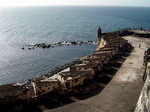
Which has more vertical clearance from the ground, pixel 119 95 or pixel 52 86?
pixel 52 86

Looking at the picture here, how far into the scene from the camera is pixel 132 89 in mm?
33531

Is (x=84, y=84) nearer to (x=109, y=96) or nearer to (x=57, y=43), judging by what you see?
(x=109, y=96)

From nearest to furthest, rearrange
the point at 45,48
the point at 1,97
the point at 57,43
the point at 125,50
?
the point at 1,97 < the point at 125,50 < the point at 45,48 < the point at 57,43

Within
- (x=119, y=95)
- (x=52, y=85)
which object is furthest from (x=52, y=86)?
(x=119, y=95)

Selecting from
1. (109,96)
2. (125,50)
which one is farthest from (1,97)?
(125,50)

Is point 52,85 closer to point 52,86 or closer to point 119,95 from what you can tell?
point 52,86

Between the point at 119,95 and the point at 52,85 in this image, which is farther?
the point at 119,95

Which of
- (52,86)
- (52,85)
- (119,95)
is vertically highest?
(52,85)

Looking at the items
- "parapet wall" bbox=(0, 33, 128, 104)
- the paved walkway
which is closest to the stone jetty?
"parapet wall" bbox=(0, 33, 128, 104)

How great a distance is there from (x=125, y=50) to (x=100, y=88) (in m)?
23.2

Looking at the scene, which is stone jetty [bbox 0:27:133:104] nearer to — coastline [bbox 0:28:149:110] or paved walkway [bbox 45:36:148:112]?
coastline [bbox 0:28:149:110]

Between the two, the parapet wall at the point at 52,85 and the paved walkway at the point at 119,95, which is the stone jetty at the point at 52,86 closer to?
the parapet wall at the point at 52,85

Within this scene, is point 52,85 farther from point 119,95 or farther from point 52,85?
point 119,95

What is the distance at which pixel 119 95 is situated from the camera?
31.7 m
